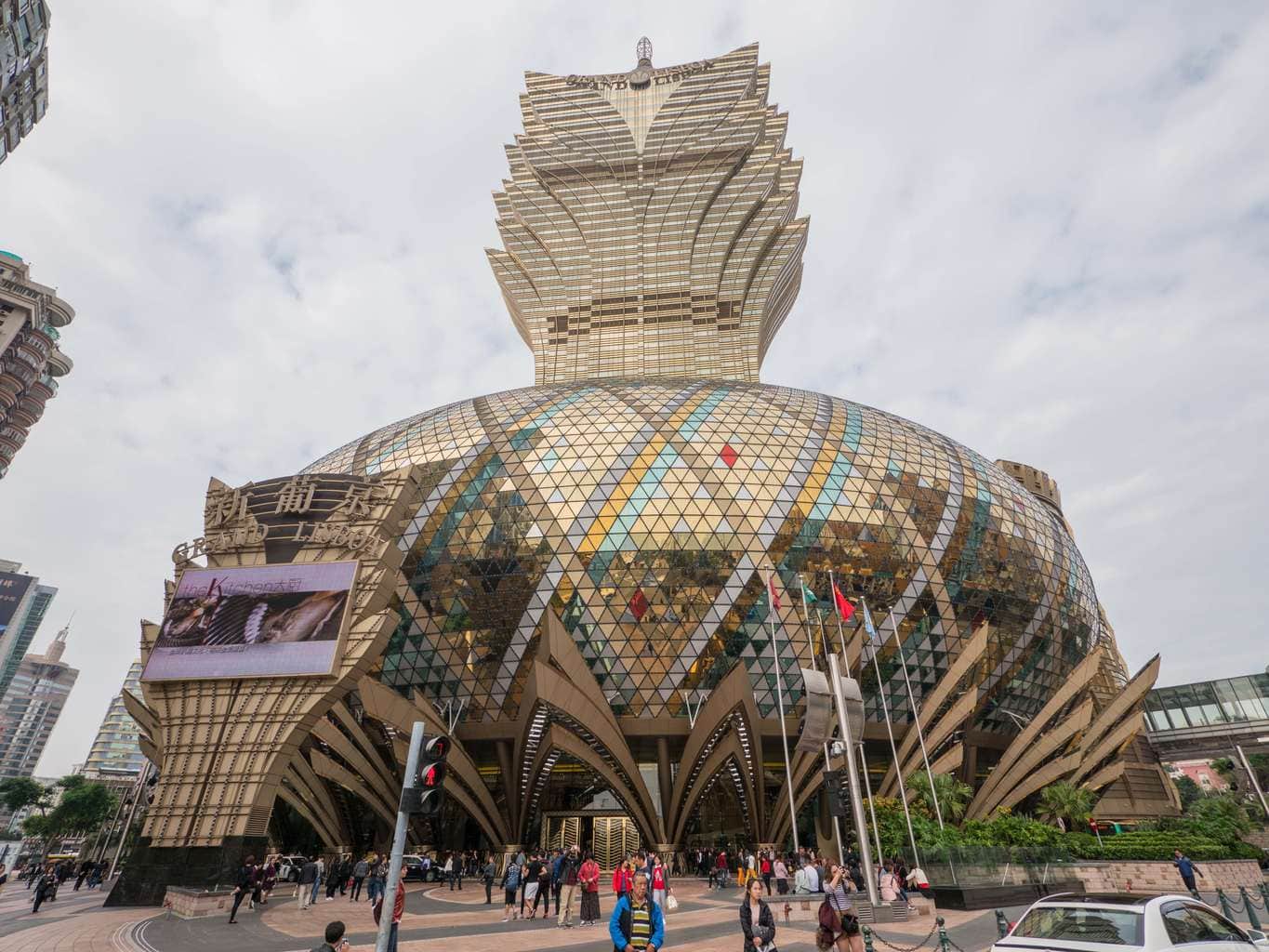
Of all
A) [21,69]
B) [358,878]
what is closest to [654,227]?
[21,69]

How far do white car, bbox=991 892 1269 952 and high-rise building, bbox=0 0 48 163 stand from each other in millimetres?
57049

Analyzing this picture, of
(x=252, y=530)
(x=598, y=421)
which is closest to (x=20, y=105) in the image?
(x=252, y=530)

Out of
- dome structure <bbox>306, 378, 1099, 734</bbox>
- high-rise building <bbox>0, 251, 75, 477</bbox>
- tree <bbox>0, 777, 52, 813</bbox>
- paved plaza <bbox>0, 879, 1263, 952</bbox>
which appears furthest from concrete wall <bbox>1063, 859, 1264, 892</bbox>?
tree <bbox>0, 777, 52, 813</bbox>

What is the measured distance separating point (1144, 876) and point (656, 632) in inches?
891

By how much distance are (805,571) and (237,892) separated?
99.4 ft

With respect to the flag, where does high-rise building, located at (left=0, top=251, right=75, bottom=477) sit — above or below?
above

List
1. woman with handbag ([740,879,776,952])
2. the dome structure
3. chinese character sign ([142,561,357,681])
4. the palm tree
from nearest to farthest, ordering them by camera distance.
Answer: woman with handbag ([740,879,776,952]), chinese character sign ([142,561,357,681]), the palm tree, the dome structure

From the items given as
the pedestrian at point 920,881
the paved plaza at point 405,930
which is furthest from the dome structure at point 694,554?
the pedestrian at point 920,881

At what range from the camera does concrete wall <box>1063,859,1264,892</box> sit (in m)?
25.5

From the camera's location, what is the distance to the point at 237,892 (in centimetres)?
1897

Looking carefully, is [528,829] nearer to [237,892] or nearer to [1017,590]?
[237,892]

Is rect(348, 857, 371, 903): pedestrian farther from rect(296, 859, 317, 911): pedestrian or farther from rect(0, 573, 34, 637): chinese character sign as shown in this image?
rect(0, 573, 34, 637): chinese character sign

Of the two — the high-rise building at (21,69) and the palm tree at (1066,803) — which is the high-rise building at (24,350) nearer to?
the high-rise building at (21,69)

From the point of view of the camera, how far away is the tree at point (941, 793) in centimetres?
3344
